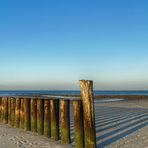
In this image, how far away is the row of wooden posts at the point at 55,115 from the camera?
7.04 meters

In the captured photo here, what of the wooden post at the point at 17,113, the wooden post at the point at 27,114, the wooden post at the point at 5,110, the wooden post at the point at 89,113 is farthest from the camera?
the wooden post at the point at 5,110

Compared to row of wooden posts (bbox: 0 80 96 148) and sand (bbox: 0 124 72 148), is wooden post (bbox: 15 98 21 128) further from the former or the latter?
sand (bbox: 0 124 72 148)

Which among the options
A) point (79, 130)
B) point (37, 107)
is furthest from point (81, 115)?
point (37, 107)

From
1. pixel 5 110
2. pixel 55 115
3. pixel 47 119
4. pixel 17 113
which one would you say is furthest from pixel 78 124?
pixel 5 110

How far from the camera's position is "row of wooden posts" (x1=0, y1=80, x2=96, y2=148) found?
23.1 ft

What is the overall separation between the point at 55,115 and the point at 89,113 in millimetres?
1887

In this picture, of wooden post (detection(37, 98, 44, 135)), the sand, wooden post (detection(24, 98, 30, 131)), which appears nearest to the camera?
the sand

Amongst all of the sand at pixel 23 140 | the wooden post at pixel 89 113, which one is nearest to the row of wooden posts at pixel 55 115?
the wooden post at pixel 89 113

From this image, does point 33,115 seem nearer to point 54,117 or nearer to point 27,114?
point 27,114

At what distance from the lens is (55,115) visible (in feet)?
28.0

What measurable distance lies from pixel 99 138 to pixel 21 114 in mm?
3522

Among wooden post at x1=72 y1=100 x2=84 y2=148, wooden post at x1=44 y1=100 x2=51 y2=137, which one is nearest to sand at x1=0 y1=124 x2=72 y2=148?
wooden post at x1=44 y1=100 x2=51 y2=137

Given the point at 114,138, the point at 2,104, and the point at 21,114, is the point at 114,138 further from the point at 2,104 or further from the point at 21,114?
the point at 2,104

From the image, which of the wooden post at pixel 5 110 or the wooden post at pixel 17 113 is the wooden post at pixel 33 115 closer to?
the wooden post at pixel 17 113
